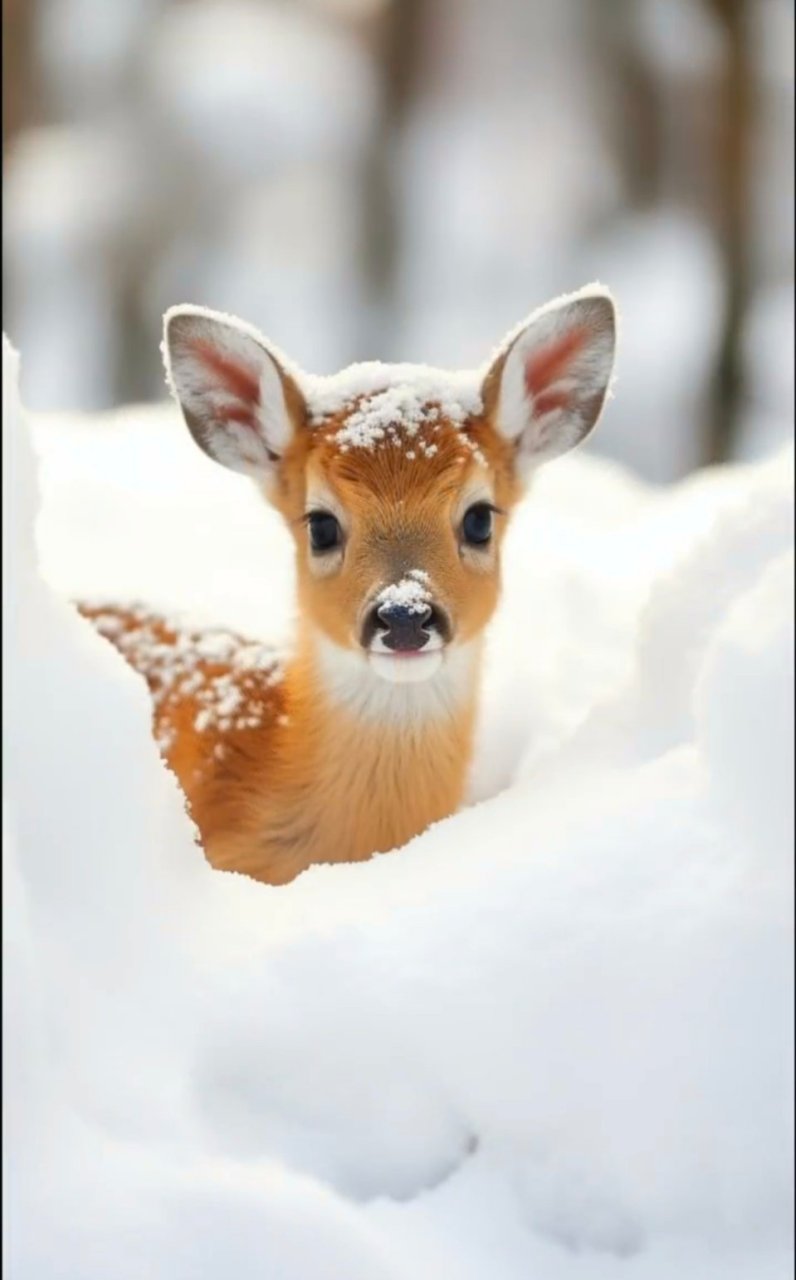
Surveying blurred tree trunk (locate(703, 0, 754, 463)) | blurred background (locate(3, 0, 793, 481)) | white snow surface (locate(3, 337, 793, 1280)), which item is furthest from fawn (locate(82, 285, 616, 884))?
blurred background (locate(3, 0, 793, 481))

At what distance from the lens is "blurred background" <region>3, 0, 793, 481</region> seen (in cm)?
893

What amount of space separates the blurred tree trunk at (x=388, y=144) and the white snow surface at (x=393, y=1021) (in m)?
8.54

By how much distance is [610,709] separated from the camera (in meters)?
2.20

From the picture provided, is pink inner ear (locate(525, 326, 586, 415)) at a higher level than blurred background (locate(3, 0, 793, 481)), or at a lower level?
higher

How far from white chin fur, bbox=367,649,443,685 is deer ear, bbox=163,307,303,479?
534 mm

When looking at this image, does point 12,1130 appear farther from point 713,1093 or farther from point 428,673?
point 428,673

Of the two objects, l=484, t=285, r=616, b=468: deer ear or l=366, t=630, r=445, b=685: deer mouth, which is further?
l=484, t=285, r=616, b=468: deer ear

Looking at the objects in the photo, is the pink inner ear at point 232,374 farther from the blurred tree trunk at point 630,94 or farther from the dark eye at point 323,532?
the blurred tree trunk at point 630,94

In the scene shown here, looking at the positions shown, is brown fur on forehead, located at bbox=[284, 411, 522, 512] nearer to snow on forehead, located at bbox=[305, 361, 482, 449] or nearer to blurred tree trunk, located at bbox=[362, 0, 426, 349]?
snow on forehead, located at bbox=[305, 361, 482, 449]

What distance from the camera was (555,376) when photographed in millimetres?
3062

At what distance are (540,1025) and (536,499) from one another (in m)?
3.65

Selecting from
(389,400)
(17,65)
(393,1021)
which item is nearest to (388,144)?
(17,65)

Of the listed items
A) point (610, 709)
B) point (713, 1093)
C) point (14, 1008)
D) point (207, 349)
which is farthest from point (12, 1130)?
point (207, 349)

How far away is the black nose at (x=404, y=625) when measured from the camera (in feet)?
8.37
